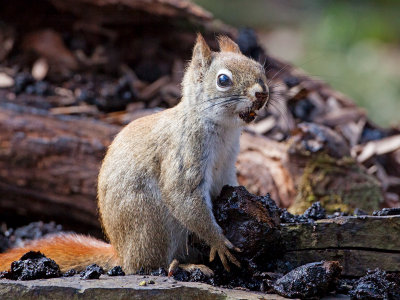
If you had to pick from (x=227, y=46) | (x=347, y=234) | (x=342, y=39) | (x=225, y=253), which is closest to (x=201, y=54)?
(x=227, y=46)

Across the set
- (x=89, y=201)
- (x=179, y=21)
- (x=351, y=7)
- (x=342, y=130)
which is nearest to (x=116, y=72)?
(x=179, y=21)

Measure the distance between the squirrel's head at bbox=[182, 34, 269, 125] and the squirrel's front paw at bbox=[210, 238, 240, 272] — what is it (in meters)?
0.78

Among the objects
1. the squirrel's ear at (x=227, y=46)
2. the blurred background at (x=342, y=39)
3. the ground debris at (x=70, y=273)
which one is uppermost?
the blurred background at (x=342, y=39)

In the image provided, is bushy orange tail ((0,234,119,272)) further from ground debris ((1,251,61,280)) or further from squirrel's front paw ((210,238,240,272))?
squirrel's front paw ((210,238,240,272))

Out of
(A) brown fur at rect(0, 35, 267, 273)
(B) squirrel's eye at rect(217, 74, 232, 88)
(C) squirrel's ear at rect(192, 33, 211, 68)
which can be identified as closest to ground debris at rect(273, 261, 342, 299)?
(A) brown fur at rect(0, 35, 267, 273)

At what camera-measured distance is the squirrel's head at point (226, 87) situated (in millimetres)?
3639

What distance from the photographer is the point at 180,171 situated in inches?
147

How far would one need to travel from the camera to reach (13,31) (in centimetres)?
688

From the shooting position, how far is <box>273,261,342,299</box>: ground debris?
3.07 metres

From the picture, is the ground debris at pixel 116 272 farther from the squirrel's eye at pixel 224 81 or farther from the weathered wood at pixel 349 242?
the squirrel's eye at pixel 224 81

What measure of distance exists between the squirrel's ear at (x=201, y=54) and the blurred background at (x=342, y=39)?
6.80 meters

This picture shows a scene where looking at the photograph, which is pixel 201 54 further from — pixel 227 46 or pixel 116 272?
pixel 116 272

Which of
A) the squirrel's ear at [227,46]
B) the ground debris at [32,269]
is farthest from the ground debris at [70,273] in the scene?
the squirrel's ear at [227,46]

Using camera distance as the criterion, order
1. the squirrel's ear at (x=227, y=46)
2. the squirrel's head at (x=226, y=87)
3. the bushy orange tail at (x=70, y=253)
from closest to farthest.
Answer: the squirrel's head at (x=226, y=87), the bushy orange tail at (x=70, y=253), the squirrel's ear at (x=227, y=46)
